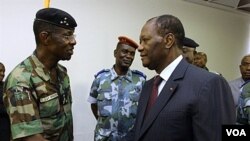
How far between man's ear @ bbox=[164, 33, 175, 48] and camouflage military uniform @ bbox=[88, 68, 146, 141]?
3.58ft

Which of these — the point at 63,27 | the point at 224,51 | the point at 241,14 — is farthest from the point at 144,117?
the point at 241,14

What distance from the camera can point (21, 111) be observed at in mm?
1283

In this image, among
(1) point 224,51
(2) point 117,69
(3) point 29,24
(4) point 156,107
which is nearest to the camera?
(4) point 156,107

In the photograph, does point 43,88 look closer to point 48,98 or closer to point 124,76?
point 48,98

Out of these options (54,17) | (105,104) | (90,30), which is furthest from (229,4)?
(54,17)

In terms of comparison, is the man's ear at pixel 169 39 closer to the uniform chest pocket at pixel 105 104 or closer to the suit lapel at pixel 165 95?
the suit lapel at pixel 165 95

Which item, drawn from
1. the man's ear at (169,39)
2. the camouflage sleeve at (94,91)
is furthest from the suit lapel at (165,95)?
the camouflage sleeve at (94,91)

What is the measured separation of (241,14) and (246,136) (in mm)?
4687

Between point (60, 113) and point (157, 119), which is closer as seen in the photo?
point (157, 119)

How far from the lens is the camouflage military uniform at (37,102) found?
1.28 m

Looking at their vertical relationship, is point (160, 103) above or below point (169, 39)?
below

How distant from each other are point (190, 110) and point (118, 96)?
4.11 feet

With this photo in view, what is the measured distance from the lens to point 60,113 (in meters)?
1.49

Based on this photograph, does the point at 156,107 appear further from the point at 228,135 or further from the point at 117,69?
the point at 117,69
